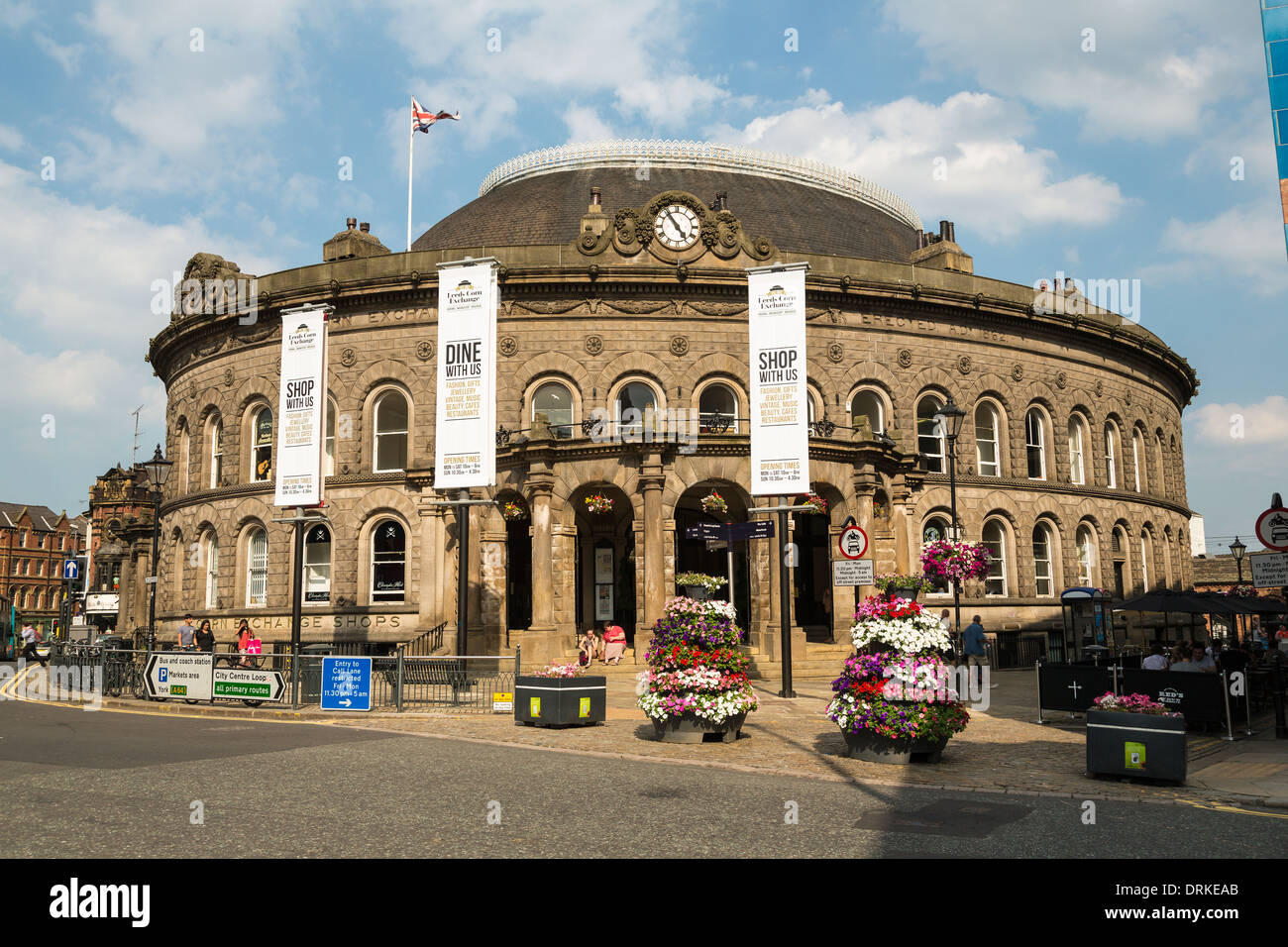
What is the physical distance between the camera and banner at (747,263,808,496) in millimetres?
22188

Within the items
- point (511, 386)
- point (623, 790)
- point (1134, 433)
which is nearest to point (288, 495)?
point (511, 386)

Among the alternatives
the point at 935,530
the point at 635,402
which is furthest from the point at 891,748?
the point at 935,530

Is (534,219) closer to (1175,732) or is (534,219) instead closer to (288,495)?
(288,495)

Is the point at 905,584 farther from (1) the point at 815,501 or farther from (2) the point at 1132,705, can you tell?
(1) the point at 815,501

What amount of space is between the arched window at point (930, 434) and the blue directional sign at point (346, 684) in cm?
2294

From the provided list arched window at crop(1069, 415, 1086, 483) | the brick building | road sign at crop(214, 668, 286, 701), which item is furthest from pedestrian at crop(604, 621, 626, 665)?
the brick building

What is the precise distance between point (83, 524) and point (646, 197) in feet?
334

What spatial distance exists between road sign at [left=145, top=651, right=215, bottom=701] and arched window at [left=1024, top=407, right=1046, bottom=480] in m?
30.2

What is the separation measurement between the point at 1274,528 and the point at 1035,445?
85.9 ft

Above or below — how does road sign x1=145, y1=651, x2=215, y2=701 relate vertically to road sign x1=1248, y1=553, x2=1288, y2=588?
below

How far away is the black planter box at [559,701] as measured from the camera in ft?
54.9

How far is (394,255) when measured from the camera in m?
33.2

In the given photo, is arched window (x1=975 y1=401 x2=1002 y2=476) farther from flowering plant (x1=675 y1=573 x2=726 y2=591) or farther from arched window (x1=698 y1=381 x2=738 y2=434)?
flowering plant (x1=675 y1=573 x2=726 y2=591)

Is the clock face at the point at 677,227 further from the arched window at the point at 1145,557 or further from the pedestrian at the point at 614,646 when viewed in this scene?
the arched window at the point at 1145,557
